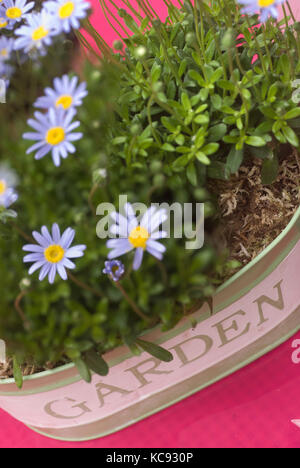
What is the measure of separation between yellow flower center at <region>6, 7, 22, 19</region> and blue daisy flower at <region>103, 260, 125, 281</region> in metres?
0.32

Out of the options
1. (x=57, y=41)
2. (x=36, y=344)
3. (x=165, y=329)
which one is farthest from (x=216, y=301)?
(x=57, y=41)

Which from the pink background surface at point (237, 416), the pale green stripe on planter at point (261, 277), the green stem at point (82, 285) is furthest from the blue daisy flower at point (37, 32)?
the pink background surface at point (237, 416)

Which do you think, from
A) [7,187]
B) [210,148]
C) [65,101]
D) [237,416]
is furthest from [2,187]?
[237,416]

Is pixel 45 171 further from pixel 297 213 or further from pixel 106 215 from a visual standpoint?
pixel 297 213

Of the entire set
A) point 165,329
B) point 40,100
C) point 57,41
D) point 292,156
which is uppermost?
point 57,41

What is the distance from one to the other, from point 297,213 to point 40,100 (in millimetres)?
290

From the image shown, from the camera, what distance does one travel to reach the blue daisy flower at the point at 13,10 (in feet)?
2.09

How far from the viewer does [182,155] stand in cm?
61

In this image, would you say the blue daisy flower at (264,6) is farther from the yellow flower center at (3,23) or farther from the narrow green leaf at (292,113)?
the yellow flower center at (3,23)

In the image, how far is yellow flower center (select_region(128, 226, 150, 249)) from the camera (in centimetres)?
51

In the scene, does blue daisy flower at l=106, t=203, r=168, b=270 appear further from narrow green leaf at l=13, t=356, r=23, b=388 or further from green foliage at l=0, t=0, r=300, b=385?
narrow green leaf at l=13, t=356, r=23, b=388

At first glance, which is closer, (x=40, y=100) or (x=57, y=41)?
(x=40, y=100)

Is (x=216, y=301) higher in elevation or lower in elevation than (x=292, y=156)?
lower

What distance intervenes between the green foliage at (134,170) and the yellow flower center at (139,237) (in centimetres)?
3
